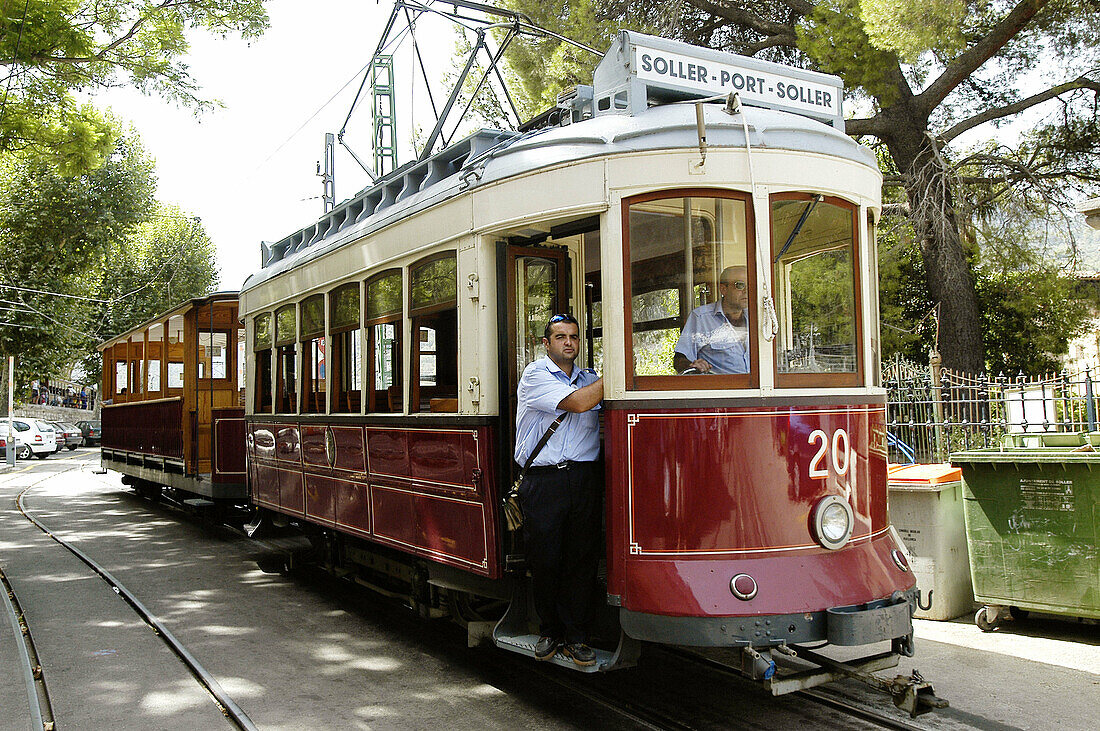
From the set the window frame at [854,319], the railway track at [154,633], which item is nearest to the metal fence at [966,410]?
the window frame at [854,319]

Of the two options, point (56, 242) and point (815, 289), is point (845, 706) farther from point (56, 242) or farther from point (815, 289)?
point (56, 242)

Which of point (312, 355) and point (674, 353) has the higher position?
point (312, 355)

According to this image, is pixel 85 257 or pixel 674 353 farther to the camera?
pixel 85 257

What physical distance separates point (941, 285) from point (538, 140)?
12.1m

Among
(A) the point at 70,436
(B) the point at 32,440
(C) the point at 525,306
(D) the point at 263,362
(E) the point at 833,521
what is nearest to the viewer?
(E) the point at 833,521

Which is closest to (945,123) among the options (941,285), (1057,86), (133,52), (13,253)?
(1057,86)

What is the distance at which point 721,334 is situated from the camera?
14.5ft

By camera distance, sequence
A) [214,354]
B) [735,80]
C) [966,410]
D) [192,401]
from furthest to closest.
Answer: [214,354], [192,401], [966,410], [735,80]

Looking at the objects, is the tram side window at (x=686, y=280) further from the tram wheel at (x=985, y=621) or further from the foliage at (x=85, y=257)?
the foliage at (x=85, y=257)

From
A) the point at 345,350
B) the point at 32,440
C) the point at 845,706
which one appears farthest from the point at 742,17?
the point at 32,440

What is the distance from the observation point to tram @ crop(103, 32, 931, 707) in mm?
4254

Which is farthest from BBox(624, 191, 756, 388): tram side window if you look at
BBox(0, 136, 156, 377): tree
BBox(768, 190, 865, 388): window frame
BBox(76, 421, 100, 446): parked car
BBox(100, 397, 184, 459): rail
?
BBox(76, 421, 100, 446): parked car

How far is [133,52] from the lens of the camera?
1366 cm

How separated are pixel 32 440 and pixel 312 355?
2889 cm
